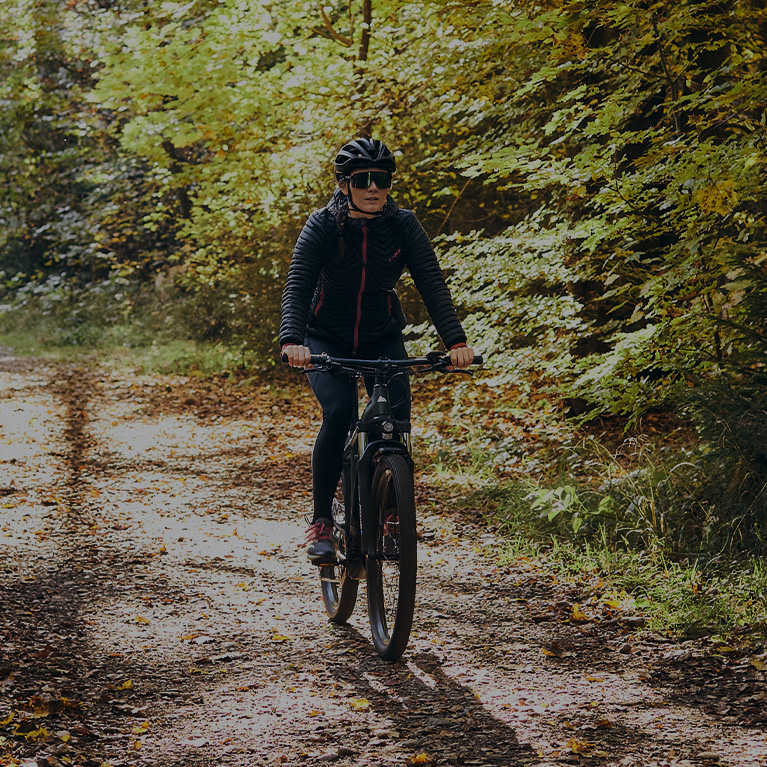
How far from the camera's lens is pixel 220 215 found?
15469 millimetres

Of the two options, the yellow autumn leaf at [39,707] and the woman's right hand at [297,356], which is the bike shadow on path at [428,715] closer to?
the yellow autumn leaf at [39,707]

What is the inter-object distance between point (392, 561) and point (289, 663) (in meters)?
0.69

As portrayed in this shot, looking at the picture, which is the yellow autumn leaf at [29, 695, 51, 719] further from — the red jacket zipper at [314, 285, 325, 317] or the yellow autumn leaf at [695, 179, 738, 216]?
the yellow autumn leaf at [695, 179, 738, 216]

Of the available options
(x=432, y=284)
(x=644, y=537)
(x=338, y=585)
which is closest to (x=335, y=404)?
(x=432, y=284)

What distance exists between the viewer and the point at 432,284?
470 cm

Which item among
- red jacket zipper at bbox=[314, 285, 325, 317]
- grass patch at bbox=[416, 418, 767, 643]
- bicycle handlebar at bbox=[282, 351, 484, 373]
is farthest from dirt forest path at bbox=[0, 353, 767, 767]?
red jacket zipper at bbox=[314, 285, 325, 317]

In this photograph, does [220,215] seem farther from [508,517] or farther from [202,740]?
[202,740]

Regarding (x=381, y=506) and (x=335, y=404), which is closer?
(x=381, y=506)

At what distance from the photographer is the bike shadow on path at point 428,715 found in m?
3.50

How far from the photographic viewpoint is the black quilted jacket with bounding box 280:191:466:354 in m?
4.54

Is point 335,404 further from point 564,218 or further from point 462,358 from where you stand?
point 564,218

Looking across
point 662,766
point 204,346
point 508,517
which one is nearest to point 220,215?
point 204,346

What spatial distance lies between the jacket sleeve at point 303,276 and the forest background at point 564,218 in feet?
7.14

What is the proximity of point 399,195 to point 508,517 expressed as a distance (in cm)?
555
